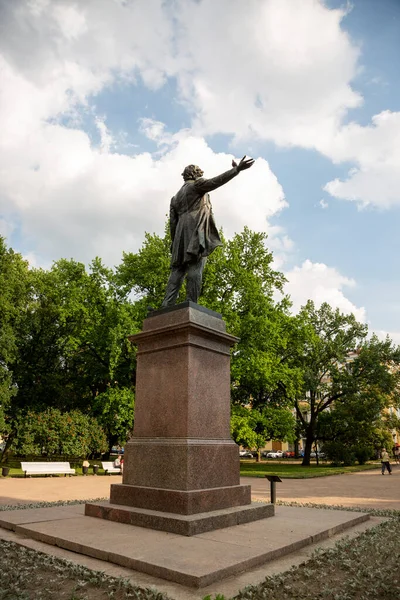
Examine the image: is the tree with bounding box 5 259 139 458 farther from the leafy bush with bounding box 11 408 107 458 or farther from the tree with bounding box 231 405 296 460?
the tree with bounding box 231 405 296 460

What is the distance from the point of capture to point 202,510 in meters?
6.56

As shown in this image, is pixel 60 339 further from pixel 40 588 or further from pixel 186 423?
pixel 40 588

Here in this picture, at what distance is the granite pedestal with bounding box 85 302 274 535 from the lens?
6.58m

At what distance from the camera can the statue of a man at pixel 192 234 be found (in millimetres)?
8711

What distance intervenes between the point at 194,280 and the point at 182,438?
3047mm

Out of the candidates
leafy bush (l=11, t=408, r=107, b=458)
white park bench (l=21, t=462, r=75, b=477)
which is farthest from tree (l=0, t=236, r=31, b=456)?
white park bench (l=21, t=462, r=75, b=477)

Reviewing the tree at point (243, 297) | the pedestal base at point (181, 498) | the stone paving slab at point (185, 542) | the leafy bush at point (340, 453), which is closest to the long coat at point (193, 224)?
the pedestal base at point (181, 498)

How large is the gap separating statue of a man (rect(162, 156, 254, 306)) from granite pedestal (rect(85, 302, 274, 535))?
858 millimetres

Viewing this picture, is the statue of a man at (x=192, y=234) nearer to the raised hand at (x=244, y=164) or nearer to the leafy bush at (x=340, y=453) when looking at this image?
the raised hand at (x=244, y=164)

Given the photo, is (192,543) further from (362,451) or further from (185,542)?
(362,451)

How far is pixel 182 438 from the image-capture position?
275 inches

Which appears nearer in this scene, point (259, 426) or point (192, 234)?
point (192, 234)

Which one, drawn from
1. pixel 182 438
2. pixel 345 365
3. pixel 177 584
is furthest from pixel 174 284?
pixel 345 365

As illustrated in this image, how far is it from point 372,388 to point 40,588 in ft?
115
